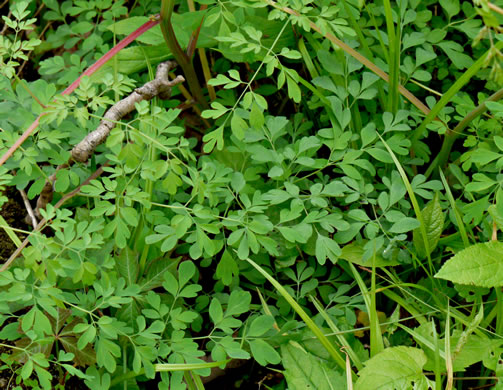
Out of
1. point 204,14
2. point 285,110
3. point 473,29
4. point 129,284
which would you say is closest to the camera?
point 129,284

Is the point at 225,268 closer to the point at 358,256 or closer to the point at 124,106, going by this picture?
the point at 358,256

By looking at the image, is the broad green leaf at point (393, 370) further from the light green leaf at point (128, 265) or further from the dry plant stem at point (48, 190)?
the dry plant stem at point (48, 190)

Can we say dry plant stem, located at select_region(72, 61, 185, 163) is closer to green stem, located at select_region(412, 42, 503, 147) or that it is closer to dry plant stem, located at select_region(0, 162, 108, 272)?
dry plant stem, located at select_region(0, 162, 108, 272)

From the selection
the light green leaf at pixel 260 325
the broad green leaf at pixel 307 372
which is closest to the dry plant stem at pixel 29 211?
the light green leaf at pixel 260 325

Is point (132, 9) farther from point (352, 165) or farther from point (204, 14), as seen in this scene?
point (352, 165)

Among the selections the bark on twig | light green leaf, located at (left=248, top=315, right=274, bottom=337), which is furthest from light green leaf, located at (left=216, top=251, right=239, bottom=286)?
the bark on twig

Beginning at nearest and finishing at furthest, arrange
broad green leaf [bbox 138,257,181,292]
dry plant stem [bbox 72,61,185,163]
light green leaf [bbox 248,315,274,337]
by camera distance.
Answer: light green leaf [bbox 248,315,274,337] < broad green leaf [bbox 138,257,181,292] < dry plant stem [bbox 72,61,185,163]

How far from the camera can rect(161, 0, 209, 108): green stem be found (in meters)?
1.76

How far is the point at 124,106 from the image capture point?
6.24ft

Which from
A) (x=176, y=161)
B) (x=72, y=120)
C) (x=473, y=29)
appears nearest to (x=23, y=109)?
(x=72, y=120)

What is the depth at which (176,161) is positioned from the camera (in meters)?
1.54

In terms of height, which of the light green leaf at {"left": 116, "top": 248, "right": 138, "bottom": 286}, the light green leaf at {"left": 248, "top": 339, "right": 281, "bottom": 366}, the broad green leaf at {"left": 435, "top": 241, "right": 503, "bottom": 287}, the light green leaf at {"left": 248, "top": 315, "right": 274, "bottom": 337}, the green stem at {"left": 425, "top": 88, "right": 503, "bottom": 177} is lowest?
the light green leaf at {"left": 248, "top": 339, "right": 281, "bottom": 366}

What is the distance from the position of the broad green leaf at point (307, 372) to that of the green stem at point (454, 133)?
2.75ft

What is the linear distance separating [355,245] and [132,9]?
4.57 feet
